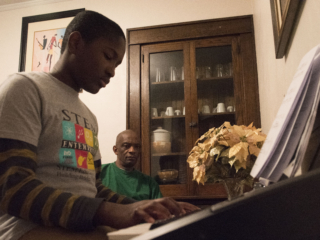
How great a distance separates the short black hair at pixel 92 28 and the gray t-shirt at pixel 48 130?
0.18 m

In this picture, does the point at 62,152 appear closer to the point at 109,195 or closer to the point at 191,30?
the point at 109,195

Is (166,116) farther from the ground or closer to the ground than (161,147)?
farther from the ground

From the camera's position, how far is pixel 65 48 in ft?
2.96

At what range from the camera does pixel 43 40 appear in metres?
2.60

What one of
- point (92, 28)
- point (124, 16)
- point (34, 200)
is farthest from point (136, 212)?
point (124, 16)

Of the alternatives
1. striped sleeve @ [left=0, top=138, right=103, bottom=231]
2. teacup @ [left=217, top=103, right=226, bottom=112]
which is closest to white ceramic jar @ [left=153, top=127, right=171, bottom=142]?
teacup @ [left=217, top=103, right=226, bottom=112]

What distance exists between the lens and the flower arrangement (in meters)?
0.84

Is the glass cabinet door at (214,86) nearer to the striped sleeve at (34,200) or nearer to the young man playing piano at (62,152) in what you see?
the young man playing piano at (62,152)

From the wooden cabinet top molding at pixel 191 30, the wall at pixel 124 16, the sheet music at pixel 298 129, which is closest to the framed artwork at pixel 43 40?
the wall at pixel 124 16

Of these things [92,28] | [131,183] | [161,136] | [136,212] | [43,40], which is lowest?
[131,183]

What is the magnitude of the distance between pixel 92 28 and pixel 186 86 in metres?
1.30

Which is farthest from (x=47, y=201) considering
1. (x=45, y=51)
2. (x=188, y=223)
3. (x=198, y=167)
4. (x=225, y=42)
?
(x=45, y=51)

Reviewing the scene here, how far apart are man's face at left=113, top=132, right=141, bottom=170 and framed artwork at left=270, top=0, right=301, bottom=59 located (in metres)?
1.31

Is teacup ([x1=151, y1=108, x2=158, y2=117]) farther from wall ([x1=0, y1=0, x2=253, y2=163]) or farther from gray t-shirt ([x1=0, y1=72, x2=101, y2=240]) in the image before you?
gray t-shirt ([x1=0, y1=72, x2=101, y2=240])
